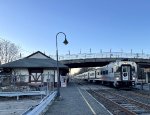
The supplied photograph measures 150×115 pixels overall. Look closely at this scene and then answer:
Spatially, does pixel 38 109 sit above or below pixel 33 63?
below

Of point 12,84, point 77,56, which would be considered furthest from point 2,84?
point 77,56

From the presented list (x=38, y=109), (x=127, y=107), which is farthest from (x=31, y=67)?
(x=38, y=109)

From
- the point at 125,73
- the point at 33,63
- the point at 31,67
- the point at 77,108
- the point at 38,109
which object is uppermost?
the point at 33,63

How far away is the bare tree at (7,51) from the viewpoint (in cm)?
9469

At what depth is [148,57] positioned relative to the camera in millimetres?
67688

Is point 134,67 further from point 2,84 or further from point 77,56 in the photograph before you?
point 77,56

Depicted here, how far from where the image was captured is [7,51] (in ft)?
317

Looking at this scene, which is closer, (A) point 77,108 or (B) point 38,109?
(B) point 38,109

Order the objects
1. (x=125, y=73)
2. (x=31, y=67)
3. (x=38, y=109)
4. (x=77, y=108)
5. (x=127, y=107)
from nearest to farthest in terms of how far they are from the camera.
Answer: (x=38, y=109) < (x=77, y=108) < (x=127, y=107) < (x=125, y=73) < (x=31, y=67)

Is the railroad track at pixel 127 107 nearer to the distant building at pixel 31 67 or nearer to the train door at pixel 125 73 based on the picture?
the train door at pixel 125 73

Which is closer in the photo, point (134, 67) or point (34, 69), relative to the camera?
point (134, 67)

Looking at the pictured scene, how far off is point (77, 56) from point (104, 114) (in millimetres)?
48429

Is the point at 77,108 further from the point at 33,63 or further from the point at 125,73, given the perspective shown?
the point at 33,63

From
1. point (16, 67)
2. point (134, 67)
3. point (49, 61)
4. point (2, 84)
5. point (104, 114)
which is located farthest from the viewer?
point (49, 61)
